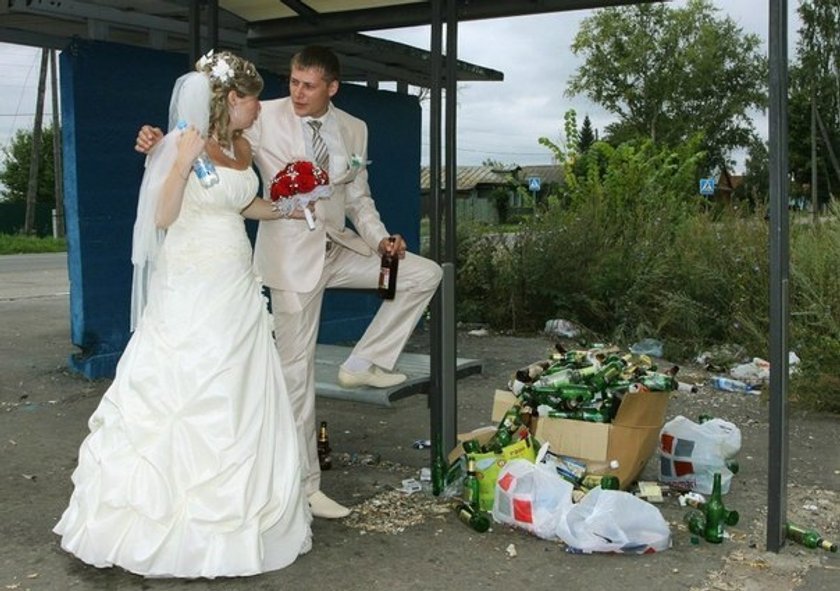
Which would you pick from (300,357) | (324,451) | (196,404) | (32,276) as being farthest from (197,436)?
(32,276)

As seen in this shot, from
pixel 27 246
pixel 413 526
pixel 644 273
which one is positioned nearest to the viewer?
pixel 413 526

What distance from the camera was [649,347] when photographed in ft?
30.5

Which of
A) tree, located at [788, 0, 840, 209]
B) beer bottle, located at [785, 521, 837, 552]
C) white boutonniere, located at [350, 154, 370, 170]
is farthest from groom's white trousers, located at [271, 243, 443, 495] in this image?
tree, located at [788, 0, 840, 209]

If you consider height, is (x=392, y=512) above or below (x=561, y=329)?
below

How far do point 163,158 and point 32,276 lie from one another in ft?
55.0

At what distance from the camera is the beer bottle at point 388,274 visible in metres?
4.85

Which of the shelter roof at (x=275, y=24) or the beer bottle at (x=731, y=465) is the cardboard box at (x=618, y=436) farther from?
the shelter roof at (x=275, y=24)

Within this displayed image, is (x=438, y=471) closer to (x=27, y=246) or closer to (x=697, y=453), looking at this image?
(x=697, y=453)

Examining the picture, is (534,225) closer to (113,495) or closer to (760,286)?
(760,286)

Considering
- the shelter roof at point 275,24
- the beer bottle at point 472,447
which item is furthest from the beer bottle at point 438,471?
the shelter roof at point 275,24

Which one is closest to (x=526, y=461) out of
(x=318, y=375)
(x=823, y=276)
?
(x=318, y=375)

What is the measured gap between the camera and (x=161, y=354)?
3.92 m

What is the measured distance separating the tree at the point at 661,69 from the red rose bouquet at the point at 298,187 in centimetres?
5349

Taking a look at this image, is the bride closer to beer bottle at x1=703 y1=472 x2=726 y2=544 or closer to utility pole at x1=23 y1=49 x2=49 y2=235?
beer bottle at x1=703 y1=472 x2=726 y2=544
